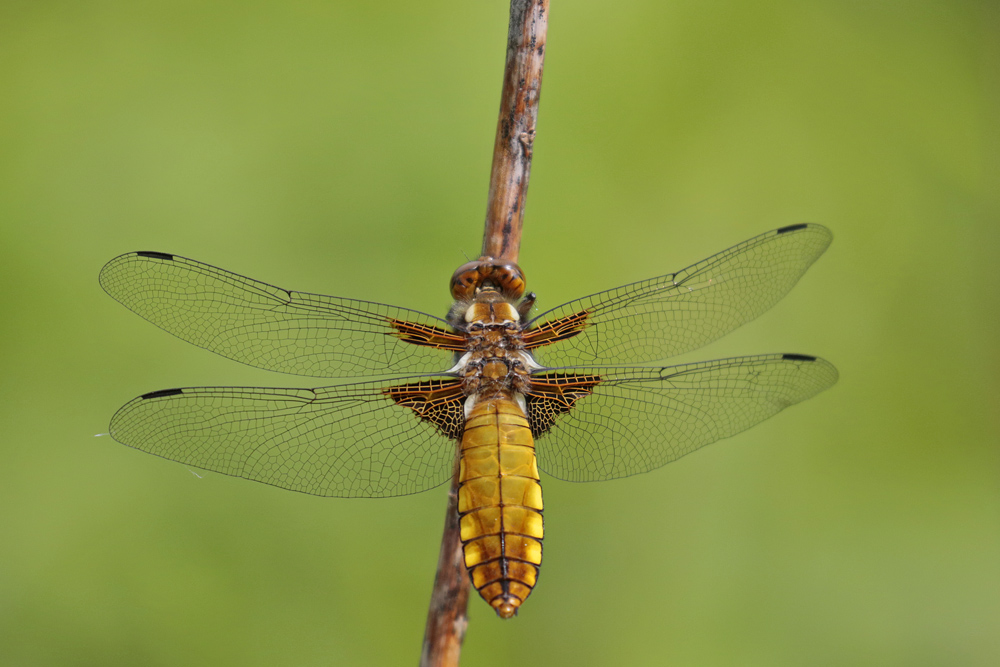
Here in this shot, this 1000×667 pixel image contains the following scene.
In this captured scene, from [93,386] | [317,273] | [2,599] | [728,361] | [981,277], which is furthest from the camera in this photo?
[981,277]

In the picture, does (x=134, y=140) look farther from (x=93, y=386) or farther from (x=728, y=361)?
(x=728, y=361)

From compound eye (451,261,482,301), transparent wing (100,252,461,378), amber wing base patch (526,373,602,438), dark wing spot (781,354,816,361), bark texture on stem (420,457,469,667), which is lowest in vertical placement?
bark texture on stem (420,457,469,667)

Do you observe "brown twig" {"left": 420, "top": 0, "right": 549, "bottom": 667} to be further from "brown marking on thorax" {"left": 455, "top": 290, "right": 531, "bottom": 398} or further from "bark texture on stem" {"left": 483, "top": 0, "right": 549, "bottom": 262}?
"brown marking on thorax" {"left": 455, "top": 290, "right": 531, "bottom": 398}

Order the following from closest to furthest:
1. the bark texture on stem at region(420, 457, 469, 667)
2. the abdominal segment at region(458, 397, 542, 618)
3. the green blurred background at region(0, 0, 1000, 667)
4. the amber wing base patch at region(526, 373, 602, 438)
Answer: the abdominal segment at region(458, 397, 542, 618), the bark texture on stem at region(420, 457, 469, 667), the amber wing base patch at region(526, 373, 602, 438), the green blurred background at region(0, 0, 1000, 667)

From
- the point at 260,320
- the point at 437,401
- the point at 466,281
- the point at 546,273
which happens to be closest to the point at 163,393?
the point at 260,320

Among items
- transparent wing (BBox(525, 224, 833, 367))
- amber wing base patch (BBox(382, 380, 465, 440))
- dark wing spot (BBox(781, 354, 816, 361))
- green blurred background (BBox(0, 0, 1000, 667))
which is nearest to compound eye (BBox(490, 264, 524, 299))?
transparent wing (BBox(525, 224, 833, 367))

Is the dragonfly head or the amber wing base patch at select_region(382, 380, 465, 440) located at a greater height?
the dragonfly head

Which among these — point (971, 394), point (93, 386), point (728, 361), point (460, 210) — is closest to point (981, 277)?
point (971, 394)
